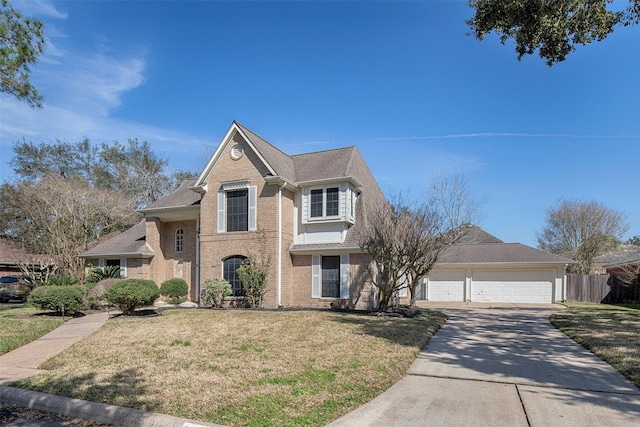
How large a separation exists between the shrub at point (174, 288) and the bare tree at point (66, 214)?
6.82 metres

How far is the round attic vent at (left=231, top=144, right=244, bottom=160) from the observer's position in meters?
19.6

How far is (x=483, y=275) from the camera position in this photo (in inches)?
993

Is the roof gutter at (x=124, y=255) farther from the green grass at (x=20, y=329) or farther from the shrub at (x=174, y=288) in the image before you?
the green grass at (x=20, y=329)

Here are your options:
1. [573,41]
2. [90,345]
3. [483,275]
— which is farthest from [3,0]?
[483,275]

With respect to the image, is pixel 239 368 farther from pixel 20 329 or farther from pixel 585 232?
pixel 585 232

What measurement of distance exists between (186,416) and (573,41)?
486 inches

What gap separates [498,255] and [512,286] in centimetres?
201

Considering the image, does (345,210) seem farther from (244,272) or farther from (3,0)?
(3,0)

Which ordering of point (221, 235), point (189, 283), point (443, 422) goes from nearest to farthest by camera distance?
point (443, 422) < point (221, 235) < point (189, 283)

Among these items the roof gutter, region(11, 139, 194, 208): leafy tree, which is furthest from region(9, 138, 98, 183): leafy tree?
the roof gutter

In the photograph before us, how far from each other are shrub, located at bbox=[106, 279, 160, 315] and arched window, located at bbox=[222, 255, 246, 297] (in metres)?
4.76

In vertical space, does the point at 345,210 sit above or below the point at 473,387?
above

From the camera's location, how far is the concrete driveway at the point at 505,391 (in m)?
4.94

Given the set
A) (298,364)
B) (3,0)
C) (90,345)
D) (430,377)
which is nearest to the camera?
(430,377)
